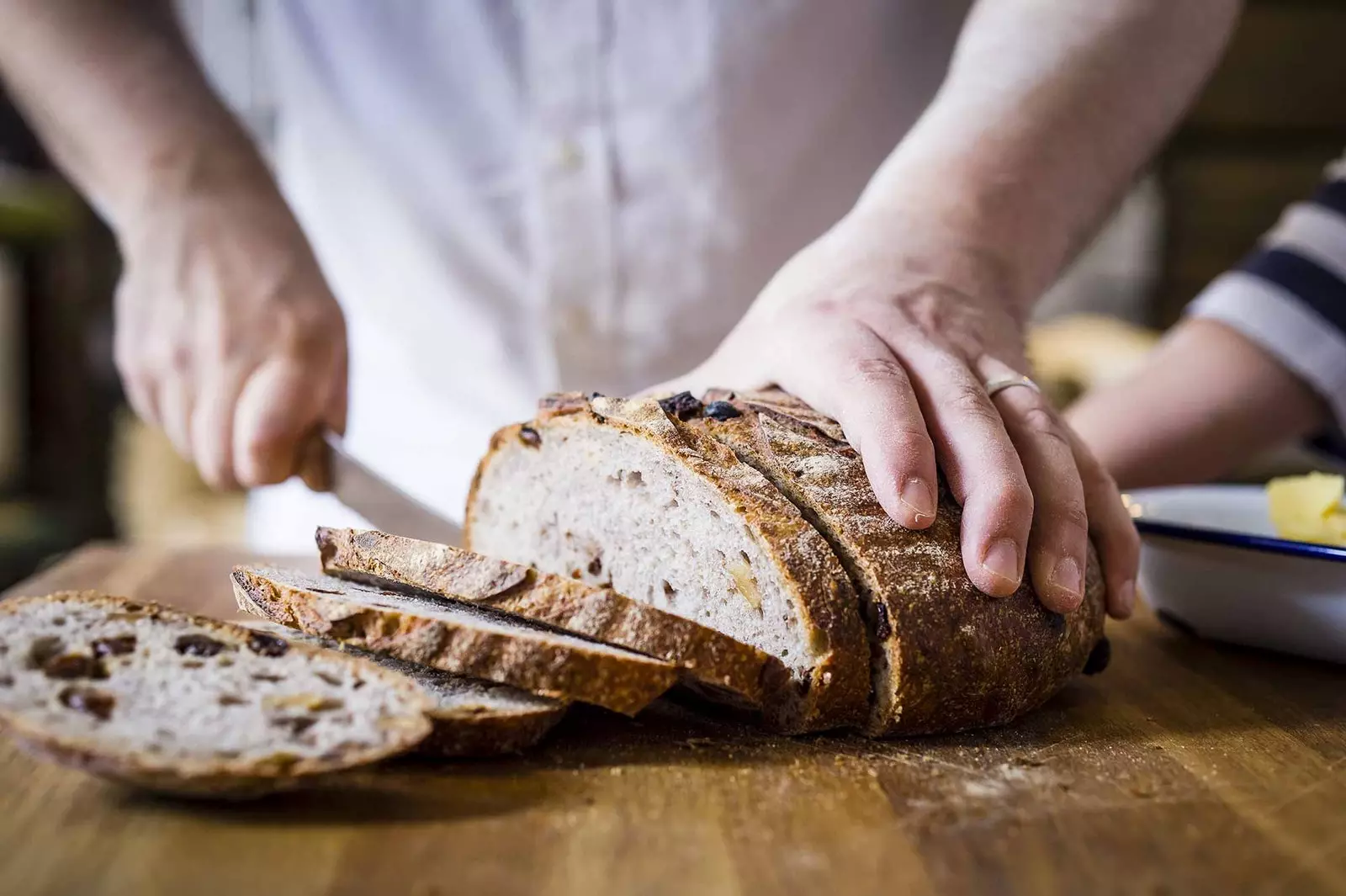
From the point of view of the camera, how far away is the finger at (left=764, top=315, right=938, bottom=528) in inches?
60.2

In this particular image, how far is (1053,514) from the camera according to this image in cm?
161

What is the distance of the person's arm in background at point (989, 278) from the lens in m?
1.56

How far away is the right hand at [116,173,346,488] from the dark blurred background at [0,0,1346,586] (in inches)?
124

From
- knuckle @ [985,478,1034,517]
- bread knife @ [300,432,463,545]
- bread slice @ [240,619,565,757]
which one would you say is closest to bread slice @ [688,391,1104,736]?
knuckle @ [985,478,1034,517]

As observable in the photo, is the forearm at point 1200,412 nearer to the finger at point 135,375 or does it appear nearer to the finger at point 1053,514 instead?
the finger at point 1053,514

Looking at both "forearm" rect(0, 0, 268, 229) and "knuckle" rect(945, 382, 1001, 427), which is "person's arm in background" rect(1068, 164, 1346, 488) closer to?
"knuckle" rect(945, 382, 1001, 427)

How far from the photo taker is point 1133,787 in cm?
139

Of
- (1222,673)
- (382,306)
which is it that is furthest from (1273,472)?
(382,306)

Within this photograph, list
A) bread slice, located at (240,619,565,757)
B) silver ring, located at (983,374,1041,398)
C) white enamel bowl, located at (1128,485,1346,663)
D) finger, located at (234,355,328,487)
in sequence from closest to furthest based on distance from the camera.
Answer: bread slice, located at (240,619,565,757), silver ring, located at (983,374,1041,398), white enamel bowl, located at (1128,485,1346,663), finger, located at (234,355,328,487)

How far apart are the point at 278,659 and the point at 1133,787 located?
1.09 metres

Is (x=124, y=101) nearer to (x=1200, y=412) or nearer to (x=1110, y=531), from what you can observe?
(x=1110, y=531)

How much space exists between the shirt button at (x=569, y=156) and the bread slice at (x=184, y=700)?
60.4 inches

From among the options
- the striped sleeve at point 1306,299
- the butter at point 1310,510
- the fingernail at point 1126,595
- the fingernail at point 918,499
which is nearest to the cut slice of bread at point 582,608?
the fingernail at point 918,499

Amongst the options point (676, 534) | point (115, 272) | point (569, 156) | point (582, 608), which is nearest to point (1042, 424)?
point (676, 534)
